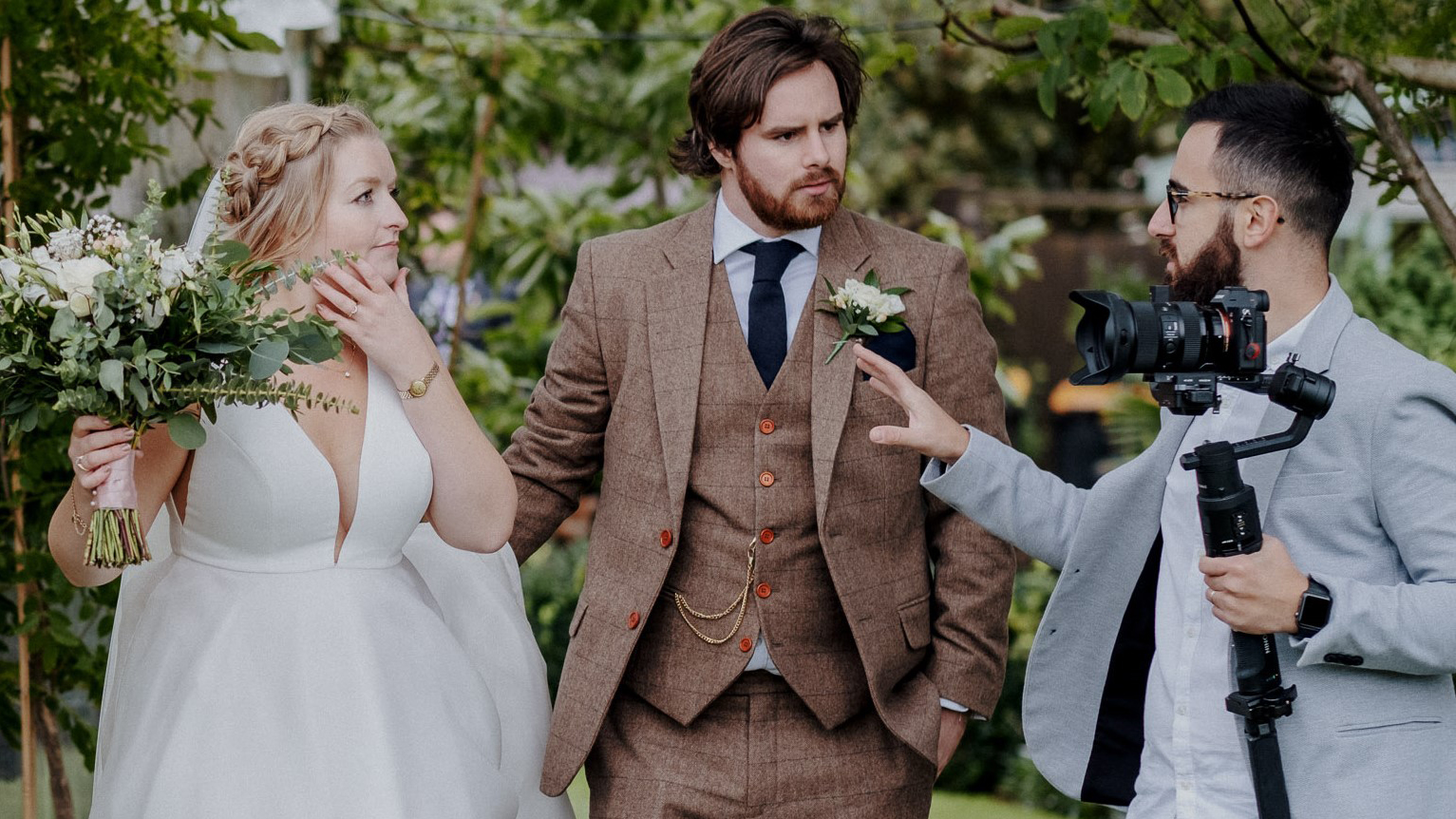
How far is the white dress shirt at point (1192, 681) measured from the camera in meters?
2.60

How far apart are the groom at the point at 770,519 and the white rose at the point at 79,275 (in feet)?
3.74

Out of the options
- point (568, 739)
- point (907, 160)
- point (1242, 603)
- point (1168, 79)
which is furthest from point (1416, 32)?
point (907, 160)

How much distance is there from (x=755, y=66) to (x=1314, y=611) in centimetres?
155

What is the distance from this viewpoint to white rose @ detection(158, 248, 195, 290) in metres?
2.43

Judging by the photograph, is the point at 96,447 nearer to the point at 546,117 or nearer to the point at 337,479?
the point at 337,479

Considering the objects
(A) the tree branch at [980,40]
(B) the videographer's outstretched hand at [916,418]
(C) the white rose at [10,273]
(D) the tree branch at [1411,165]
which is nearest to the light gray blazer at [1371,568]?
(B) the videographer's outstretched hand at [916,418]

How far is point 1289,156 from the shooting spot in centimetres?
269

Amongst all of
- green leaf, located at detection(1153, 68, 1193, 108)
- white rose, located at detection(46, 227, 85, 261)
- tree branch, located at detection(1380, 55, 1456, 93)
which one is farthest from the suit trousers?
tree branch, located at detection(1380, 55, 1456, 93)

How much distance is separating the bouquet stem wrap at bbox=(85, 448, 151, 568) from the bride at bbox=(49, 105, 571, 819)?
56 millimetres

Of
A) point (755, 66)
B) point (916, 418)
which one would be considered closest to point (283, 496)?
point (916, 418)

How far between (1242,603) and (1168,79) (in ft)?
5.30

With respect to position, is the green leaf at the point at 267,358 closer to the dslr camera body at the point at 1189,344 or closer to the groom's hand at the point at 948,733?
the dslr camera body at the point at 1189,344

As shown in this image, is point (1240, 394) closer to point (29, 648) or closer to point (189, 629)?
point (189, 629)

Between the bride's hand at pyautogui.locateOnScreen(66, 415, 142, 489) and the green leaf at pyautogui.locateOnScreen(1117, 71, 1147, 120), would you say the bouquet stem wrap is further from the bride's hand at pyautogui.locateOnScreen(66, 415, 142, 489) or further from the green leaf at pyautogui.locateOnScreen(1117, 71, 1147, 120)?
the green leaf at pyautogui.locateOnScreen(1117, 71, 1147, 120)
